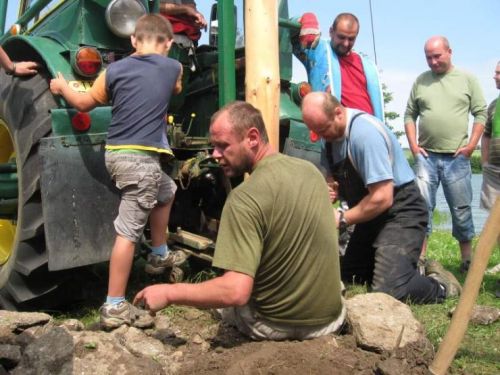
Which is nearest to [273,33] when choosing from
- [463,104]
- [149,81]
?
[149,81]

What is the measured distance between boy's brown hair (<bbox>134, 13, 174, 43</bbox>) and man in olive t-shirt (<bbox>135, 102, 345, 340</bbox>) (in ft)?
2.67

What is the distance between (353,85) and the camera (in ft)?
14.4

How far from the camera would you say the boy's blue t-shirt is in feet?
9.64

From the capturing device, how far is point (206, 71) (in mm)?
4086

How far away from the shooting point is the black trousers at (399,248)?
355 centimetres

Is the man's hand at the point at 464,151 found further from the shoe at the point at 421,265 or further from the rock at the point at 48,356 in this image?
the rock at the point at 48,356

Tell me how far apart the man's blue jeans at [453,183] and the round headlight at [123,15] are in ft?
8.55

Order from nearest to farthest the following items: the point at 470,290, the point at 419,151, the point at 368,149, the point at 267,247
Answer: the point at 470,290, the point at 267,247, the point at 368,149, the point at 419,151

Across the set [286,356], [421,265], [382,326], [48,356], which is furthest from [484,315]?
[48,356]

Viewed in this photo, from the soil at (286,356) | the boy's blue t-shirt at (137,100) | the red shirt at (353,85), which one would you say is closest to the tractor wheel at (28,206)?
the boy's blue t-shirt at (137,100)

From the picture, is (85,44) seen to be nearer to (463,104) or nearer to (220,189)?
(220,189)

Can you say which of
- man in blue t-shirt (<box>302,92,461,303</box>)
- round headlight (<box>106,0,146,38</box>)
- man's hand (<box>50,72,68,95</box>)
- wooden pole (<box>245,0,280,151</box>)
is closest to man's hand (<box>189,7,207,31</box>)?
round headlight (<box>106,0,146,38</box>)

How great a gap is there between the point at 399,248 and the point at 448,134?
59.1 inches

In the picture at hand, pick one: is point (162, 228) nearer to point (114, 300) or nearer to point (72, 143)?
point (114, 300)
